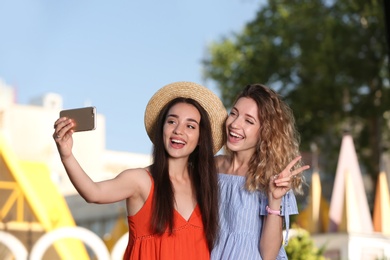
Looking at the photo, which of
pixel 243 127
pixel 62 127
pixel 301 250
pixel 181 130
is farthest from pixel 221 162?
pixel 301 250

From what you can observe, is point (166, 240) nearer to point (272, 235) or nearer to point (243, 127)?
point (272, 235)

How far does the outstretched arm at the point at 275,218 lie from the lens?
298 centimetres

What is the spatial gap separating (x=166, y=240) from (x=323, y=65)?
16674 millimetres

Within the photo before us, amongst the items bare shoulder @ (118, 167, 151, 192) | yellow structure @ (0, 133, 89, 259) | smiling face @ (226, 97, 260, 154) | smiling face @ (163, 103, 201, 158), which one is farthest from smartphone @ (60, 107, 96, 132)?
yellow structure @ (0, 133, 89, 259)

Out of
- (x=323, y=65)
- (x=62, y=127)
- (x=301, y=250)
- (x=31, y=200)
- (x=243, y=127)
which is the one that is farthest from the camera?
(x=323, y=65)

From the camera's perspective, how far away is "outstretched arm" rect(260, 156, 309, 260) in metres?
2.98

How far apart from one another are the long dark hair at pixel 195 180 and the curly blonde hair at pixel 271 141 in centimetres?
15

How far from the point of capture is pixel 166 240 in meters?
2.95

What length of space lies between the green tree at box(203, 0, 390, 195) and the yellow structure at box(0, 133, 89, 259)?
7.50 m

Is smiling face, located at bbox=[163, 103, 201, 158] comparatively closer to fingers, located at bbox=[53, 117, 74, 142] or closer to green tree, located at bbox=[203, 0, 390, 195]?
fingers, located at bbox=[53, 117, 74, 142]

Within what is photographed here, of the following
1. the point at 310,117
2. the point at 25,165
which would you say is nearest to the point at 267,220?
the point at 25,165

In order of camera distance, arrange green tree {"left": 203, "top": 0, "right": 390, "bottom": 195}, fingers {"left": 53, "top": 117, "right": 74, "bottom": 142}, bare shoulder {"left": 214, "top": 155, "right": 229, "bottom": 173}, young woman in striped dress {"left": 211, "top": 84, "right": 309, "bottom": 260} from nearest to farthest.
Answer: fingers {"left": 53, "top": 117, "right": 74, "bottom": 142}, young woman in striped dress {"left": 211, "top": 84, "right": 309, "bottom": 260}, bare shoulder {"left": 214, "top": 155, "right": 229, "bottom": 173}, green tree {"left": 203, "top": 0, "right": 390, "bottom": 195}

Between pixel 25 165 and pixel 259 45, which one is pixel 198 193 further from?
pixel 259 45

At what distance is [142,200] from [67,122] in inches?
18.4
